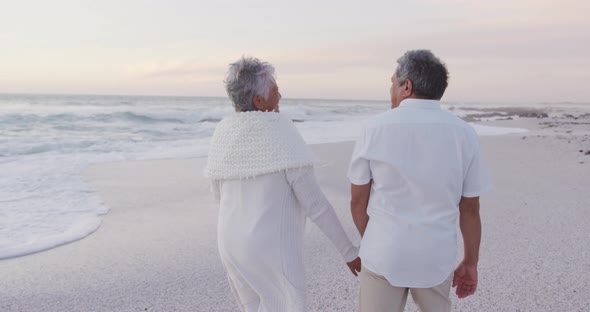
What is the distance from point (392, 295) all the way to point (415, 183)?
18.3 inches

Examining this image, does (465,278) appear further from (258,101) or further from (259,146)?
(258,101)

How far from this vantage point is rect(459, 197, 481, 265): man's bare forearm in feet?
6.39

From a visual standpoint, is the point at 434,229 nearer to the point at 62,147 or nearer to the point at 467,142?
the point at 467,142

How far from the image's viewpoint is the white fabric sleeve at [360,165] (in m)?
1.82

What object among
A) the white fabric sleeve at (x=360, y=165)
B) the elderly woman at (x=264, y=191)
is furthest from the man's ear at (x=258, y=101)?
the white fabric sleeve at (x=360, y=165)

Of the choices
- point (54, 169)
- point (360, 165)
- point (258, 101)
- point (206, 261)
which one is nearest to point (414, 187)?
point (360, 165)

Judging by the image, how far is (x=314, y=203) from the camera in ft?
6.72

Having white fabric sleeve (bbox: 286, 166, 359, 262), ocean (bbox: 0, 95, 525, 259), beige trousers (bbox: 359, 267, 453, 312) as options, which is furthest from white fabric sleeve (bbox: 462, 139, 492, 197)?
ocean (bbox: 0, 95, 525, 259)

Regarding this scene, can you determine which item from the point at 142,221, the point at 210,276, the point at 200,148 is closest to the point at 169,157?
the point at 200,148

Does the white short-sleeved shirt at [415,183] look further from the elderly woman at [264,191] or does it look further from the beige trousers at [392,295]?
the elderly woman at [264,191]

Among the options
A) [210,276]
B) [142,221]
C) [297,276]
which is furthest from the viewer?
[142,221]

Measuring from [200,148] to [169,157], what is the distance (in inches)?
84.0

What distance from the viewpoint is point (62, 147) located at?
1396cm

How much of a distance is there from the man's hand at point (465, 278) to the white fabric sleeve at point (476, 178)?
0.36 m
